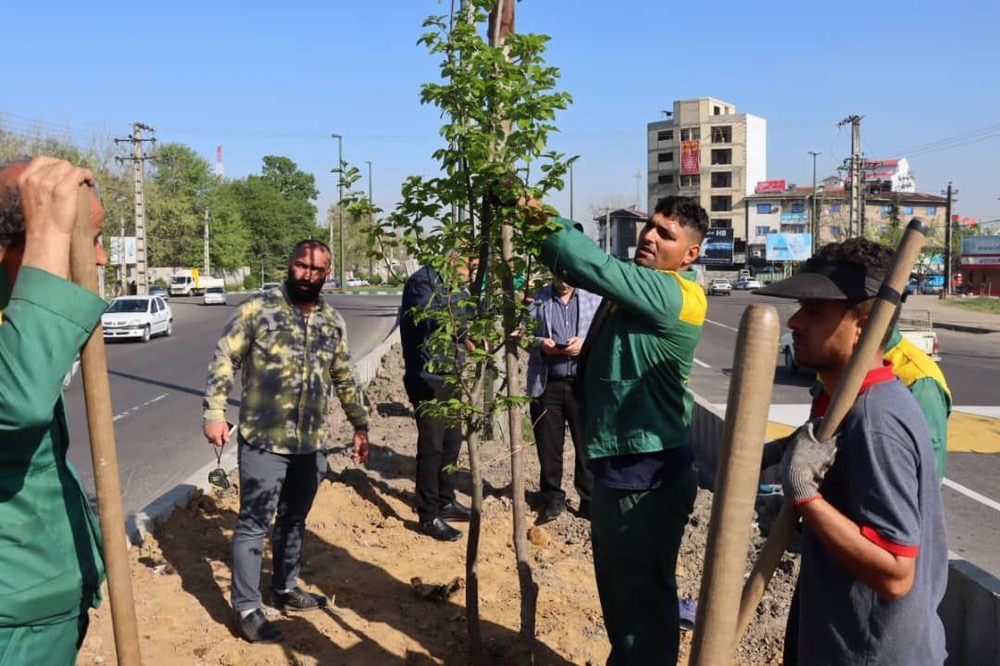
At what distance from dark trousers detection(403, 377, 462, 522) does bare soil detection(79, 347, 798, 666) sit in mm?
236

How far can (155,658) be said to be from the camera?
3.91 meters

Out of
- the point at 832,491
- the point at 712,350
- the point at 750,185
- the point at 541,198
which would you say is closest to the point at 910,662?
the point at 832,491

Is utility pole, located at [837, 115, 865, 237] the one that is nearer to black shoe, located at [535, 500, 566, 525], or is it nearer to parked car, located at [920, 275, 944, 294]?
parked car, located at [920, 275, 944, 294]

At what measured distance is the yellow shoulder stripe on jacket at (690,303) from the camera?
3.01 meters

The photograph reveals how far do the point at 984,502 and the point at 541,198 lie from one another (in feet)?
20.4

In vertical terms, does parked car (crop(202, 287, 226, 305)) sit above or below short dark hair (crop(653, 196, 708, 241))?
below

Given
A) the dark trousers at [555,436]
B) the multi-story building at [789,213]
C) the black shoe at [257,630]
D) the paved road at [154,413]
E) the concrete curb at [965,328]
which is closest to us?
the black shoe at [257,630]

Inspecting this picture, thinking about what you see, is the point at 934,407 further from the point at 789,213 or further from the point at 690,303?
the point at 789,213

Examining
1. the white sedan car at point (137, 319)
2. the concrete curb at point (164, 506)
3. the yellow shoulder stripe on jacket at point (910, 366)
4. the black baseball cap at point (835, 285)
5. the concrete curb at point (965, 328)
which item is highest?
the black baseball cap at point (835, 285)

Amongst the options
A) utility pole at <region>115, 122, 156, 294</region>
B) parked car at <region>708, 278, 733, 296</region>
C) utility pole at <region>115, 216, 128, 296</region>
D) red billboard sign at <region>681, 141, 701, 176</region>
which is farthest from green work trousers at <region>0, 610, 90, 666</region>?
red billboard sign at <region>681, 141, 701, 176</region>

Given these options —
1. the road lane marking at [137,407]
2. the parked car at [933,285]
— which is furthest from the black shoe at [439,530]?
the parked car at [933,285]

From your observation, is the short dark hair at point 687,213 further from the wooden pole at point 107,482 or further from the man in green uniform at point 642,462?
the wooden pole at point 107,482

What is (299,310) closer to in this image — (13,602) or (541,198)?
(541,198)

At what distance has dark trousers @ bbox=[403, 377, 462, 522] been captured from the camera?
582 centimetres
